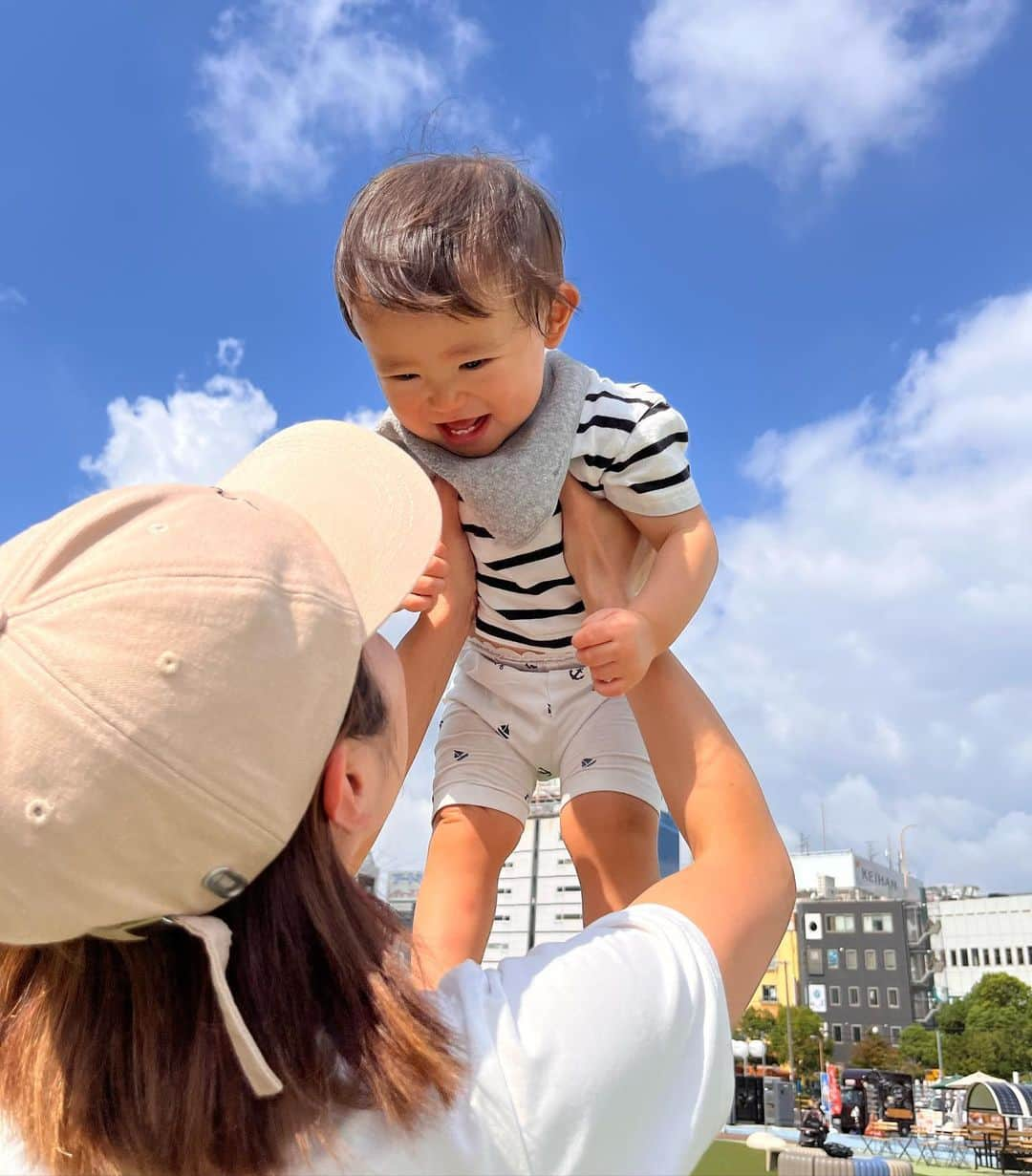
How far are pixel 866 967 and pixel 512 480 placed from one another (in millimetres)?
59808

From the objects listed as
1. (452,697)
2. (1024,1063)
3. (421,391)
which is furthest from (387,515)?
(1024,1063)

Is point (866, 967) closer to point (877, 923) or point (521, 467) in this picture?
point (877, 923)

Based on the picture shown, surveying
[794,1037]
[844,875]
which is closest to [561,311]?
[794,1037]

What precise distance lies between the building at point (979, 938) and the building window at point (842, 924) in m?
4.87

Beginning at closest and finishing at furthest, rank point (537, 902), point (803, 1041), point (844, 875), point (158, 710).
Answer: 1. point (158, 710)
2. point (537, 902)
3. point (803, 1041)
4. point (844, 875)

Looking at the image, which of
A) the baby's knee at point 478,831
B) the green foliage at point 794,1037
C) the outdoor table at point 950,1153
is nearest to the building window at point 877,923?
the green foliage at point 794,1037

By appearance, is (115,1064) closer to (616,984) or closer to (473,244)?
(616,984)

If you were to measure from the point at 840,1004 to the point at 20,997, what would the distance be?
61062 mm

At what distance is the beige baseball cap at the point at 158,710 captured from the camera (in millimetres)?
785

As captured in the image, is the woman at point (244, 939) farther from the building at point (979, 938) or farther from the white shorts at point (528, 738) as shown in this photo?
the building at point (979, 938)

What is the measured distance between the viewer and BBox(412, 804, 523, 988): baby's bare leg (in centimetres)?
164

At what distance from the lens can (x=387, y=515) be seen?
1.09 metres

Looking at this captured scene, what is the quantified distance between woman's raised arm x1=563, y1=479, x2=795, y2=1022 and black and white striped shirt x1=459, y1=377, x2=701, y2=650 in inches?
2.7

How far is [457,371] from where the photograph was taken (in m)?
1.75
